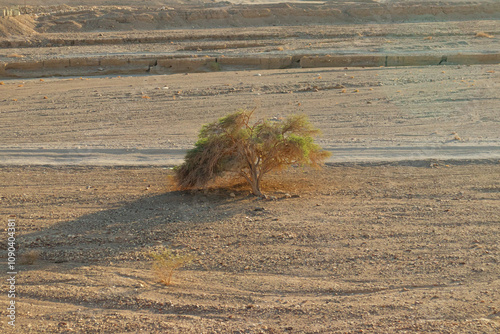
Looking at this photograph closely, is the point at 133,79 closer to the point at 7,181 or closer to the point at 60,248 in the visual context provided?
the point at 7,181

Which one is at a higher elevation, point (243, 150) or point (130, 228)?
point (243, 150)

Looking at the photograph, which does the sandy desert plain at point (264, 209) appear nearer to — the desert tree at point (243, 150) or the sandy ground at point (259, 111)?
the sandy ground at point (259, 111)

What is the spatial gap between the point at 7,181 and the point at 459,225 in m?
8.33

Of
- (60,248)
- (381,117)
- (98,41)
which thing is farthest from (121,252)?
(98,41)

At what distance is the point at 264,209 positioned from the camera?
9266mm

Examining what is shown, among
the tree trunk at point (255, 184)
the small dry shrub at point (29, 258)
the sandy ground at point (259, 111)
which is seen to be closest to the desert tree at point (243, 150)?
the tree trunk at point (255, 184)

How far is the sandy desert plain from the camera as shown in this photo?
6156mm

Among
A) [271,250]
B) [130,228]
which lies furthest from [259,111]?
[271,250]

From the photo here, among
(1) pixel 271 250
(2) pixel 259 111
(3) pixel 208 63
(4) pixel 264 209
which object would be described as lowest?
(1) pixel 271 250

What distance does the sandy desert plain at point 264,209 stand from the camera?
6.16 metres

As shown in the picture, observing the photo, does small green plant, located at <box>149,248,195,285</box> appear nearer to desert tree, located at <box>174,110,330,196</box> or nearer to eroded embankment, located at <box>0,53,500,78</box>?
desert tree, located at <box>174,110,330,196</box>

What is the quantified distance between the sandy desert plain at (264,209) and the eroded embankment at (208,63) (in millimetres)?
3015

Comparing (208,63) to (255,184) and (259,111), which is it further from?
(255,184)

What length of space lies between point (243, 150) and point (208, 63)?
1847 cm
